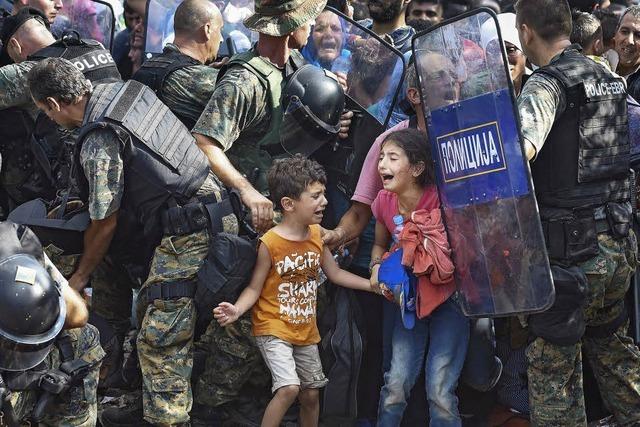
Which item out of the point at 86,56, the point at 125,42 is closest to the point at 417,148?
the point at 86,56

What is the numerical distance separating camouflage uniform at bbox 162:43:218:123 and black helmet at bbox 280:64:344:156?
560 mm

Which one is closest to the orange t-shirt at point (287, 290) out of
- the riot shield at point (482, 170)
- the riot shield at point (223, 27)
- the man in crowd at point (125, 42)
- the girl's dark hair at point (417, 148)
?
the girl's dark hair at point (417, 148)

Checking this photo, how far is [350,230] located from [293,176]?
0.46 meters

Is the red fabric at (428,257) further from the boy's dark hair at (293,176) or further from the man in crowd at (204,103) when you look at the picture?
the man in crowd at (204,103)

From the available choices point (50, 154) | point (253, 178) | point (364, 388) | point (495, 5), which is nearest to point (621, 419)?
point (364, 388)

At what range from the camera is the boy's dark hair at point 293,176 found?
5.04m

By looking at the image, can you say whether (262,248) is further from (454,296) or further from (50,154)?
(50,154)

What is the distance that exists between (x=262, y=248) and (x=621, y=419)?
1.95 meters

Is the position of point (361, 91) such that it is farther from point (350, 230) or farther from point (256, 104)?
point (350, 230)

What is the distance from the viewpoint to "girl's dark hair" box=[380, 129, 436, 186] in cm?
496

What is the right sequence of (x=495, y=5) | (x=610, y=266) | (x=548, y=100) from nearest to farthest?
(x=548, y=100) < (x=610, y=266) < (x=495, y=5)

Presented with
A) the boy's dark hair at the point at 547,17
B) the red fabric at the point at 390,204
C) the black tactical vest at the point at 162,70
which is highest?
the black tactical vest at the point at 162,70

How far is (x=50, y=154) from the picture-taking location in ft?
20.8

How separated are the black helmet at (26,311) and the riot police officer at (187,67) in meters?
1.99
